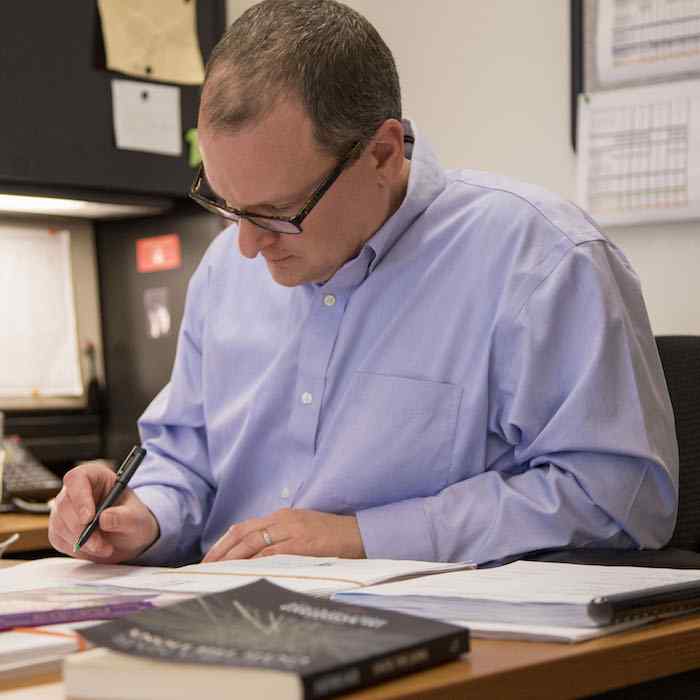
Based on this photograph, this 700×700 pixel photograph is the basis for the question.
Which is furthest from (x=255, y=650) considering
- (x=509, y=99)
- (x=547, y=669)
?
(x=509, y=99)

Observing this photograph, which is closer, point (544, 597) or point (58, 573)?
point (544, 597)

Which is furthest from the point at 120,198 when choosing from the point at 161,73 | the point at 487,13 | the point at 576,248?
the point at 576,248

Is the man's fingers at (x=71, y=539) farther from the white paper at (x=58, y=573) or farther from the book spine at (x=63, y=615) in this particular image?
the book spine at (x=63, y=615)

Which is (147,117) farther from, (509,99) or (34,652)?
(34,652)

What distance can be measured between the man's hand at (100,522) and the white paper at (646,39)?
3.18ft

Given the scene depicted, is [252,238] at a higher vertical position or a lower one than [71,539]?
higher

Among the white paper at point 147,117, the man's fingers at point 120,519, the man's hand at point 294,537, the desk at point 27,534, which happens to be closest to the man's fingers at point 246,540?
the man's hand at point 294,537

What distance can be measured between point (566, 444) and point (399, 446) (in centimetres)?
20

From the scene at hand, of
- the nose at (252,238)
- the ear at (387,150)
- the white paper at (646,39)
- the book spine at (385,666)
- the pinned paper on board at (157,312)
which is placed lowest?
the book spine at (385,666)

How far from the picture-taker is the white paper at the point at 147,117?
6.94 feet

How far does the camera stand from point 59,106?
2033 millimetres

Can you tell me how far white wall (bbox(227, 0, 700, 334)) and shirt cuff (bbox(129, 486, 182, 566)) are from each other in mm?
780

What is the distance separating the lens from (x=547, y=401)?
4.16ft

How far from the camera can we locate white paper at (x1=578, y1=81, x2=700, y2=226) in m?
1.69
